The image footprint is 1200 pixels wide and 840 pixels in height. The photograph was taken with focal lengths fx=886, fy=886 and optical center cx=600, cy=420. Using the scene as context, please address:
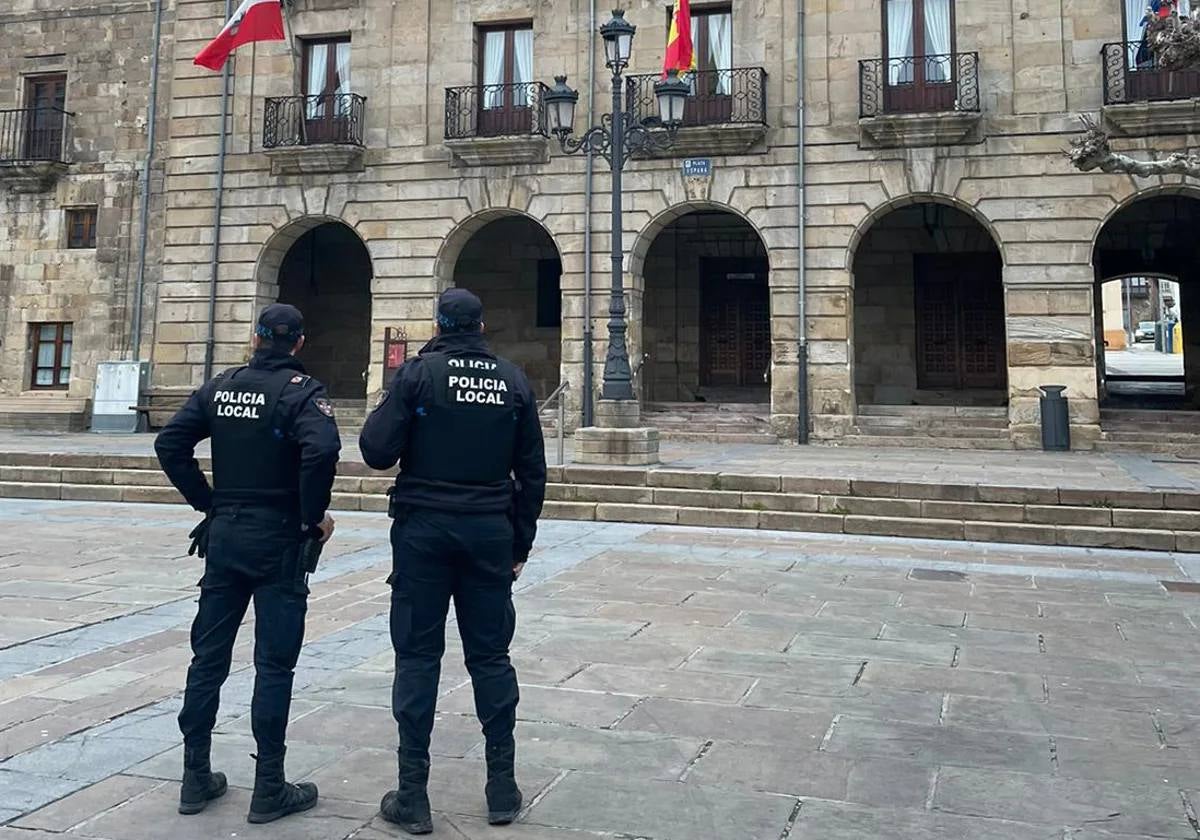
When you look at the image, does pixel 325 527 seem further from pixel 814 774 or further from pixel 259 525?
pixel 814 774

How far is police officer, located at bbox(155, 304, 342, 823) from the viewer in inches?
119

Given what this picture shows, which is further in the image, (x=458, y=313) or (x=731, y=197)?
(x=731, y=197)

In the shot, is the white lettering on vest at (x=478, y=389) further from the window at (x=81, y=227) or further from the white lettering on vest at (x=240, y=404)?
the window at (x=81, y=227)

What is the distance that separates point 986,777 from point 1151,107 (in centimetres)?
1557

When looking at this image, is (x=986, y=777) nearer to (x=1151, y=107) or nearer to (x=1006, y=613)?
(x=1006, y=613)

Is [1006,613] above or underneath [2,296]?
underneath

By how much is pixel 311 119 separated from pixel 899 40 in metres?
12.0

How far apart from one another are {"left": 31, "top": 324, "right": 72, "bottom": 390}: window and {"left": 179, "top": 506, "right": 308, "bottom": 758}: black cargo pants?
2042 cm

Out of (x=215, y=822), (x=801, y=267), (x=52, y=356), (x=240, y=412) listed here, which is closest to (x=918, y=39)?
(x=801, y=267)

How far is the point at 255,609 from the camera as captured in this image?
308cm

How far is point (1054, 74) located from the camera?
1571cm

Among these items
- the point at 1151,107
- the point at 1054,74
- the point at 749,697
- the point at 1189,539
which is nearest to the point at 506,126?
the point at 1054,74

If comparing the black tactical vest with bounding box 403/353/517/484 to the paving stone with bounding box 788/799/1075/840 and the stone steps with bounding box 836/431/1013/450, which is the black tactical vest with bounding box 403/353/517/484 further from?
the stone steps with bounding box 836/431/1013/450

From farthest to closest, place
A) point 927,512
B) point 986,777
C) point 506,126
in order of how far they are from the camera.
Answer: point 506,126 → point 927,512 → point 986,777
